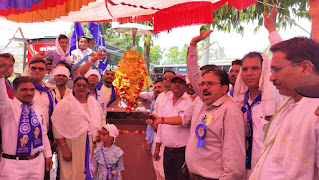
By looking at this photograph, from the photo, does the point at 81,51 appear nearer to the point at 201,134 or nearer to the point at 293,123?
the point at 201,134

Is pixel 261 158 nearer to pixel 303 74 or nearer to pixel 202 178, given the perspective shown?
pixel 303 74

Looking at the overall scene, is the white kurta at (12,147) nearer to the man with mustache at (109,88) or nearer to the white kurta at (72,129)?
the white kurta at (72,129)

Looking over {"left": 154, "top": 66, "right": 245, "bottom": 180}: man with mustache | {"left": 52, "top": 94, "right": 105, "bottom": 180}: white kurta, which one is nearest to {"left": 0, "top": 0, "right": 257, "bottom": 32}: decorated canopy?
{"left": 52, "top": 94, "right": 105, "bottom": 180}: white kurta

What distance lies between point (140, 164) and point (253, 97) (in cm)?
299

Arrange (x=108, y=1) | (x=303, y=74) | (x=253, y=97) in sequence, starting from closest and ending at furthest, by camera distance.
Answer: (x=303, y=74), (x=253, y=97), (x=108, y=1)

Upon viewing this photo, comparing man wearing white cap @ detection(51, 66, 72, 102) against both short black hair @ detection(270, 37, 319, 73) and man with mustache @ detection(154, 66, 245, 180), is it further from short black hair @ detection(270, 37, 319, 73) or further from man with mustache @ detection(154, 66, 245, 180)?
short black hair @ detection(270, 37, 319, 73)

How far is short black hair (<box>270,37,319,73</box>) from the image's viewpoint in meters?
1.43

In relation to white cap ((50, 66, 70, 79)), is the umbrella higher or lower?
higher

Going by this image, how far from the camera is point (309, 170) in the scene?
1271 mm

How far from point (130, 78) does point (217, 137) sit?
3.01 meters

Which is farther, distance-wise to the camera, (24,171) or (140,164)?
(140,164)

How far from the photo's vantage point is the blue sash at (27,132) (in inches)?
123

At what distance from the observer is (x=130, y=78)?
206 inches

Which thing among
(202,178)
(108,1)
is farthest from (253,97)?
(108,1)
